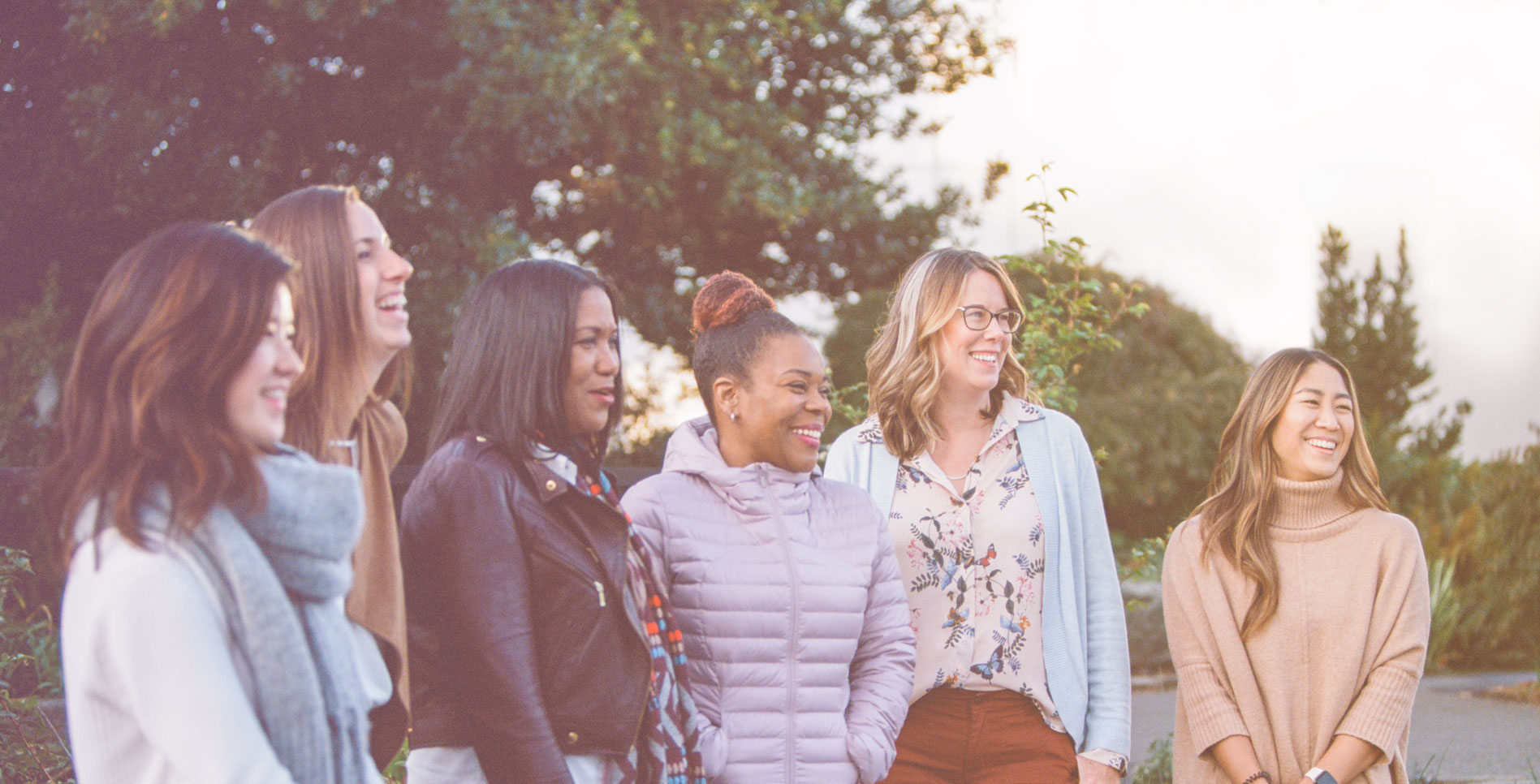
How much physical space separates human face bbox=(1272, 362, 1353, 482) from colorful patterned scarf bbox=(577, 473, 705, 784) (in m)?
1.80

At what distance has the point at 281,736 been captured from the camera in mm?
1641

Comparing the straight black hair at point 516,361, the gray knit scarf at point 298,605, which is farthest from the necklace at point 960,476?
the gray knit scarf at point 298,605

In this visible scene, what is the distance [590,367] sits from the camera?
256 centimetres

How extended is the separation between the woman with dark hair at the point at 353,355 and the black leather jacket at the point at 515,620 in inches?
4.3

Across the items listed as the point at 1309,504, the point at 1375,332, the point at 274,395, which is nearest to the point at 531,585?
the point at 274,395

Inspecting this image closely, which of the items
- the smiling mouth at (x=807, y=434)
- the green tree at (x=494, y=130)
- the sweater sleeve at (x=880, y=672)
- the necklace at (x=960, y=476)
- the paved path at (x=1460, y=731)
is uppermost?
the green tree at (x=494, y=130)

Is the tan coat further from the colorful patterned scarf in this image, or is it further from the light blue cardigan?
the light blue cardigan

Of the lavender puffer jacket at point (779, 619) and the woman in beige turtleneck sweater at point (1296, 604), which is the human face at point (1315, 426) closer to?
the woman in beige turtleneck sweater at point (1296, 604)

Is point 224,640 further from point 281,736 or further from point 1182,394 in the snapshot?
point 1182,394

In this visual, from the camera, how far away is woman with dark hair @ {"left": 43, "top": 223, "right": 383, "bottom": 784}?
152cm

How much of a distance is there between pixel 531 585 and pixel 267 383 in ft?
2.44

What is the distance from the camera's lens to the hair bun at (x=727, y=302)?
9.98ft

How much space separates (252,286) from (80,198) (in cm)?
744

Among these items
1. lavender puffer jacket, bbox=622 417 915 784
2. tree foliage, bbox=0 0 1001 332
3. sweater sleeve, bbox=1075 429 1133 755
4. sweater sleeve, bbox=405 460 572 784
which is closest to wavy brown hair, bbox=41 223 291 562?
sweater sleeve, bbox=405 460 572 784
